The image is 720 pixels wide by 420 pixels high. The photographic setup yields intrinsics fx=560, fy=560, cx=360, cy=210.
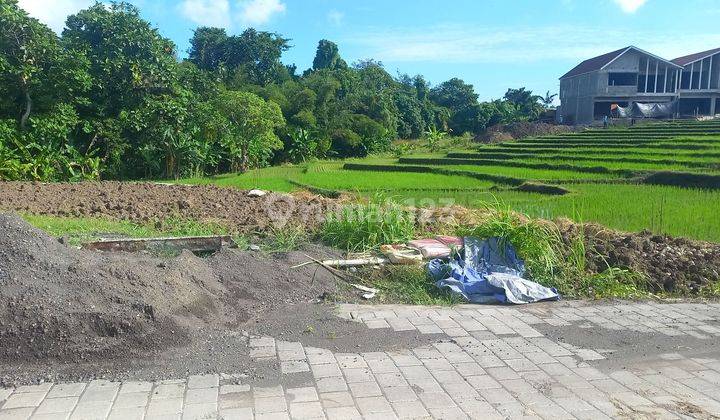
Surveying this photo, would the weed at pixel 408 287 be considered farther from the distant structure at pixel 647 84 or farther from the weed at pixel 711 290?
the distant structure at pixel 647 84

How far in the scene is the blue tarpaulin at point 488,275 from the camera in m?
5.41

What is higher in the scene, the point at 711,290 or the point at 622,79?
the point at 622,79

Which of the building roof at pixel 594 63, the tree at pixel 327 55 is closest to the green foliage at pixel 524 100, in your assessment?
the building roof at pixel 594 63

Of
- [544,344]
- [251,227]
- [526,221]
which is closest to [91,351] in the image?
[544,344]

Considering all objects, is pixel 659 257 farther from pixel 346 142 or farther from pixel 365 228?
pixel 346 142

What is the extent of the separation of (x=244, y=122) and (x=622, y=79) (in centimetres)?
3336

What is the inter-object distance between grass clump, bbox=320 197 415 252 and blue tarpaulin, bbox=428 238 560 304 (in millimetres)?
965

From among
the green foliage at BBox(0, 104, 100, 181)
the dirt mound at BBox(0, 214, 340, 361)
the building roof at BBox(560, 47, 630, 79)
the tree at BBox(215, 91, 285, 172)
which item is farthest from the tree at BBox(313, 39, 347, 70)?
the dirt mound at BBox(0, 214, 340, 361)

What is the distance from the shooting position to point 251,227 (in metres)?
7.61

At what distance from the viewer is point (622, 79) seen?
42344 mm

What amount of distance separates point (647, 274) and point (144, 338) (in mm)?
5017

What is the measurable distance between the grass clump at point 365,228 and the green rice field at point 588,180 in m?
1.10

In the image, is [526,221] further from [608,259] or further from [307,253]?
[307,253]

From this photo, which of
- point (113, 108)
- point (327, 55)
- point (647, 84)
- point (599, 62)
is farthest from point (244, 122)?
point (647, 84)
